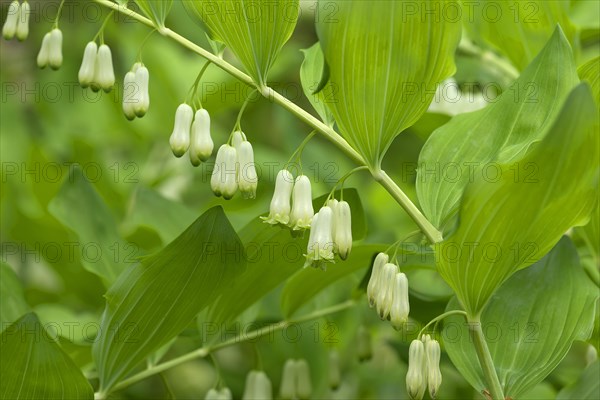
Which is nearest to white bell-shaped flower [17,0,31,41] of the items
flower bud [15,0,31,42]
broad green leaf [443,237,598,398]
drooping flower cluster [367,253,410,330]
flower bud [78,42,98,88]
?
flower bud [15,0,31,42]

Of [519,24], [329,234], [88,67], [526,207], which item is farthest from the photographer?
[519,24]

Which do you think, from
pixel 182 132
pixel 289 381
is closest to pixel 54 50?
pixel 182 132

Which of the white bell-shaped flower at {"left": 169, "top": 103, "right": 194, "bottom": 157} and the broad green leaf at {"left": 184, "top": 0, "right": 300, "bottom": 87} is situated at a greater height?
the broad green leaf at {"left": 184, "top": 0, "right": 300, "bottom": 87}

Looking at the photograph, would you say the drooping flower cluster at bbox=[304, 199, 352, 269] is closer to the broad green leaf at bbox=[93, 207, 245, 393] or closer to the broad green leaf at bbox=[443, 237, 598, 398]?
the broad green leaf at bbox=[93, 207, 245, 393]

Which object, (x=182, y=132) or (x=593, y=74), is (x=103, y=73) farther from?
(x=593, y=74)

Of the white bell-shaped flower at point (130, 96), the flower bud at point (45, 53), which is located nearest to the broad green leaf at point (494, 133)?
the white bell-shaped flower at point (130, 96)

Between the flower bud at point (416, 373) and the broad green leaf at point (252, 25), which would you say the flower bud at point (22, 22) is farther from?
the flower bud at point (416, 373)
